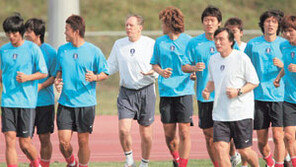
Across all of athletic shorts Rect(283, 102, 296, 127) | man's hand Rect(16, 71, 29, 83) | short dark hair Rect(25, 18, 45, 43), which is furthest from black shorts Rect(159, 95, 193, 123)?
man's hand Rect(16, 71, 29, 83)

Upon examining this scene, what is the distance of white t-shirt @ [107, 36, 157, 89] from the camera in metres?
10.7

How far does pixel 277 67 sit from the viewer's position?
10.1m

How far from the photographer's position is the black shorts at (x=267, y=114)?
10125mm

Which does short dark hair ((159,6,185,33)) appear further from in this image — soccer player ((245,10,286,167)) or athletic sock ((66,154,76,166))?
athletic sock ((66,154,76,166))

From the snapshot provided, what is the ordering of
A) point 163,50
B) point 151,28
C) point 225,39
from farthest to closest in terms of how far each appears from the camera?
1. point 151,28
2. point 163,50
3. point 225,39

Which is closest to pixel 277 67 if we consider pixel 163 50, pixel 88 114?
pixel 163 50

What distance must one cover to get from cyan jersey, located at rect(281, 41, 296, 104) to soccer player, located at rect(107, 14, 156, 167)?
1.97 meters

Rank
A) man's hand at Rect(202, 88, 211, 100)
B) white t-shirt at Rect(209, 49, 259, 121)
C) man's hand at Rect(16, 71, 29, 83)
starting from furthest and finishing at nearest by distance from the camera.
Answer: man's hand at Rect(16, 71, 29, 83)
man's hand at Rect(202, 88, 211, 100)
white t-shirt at Rect(209, 49, 259, 121)

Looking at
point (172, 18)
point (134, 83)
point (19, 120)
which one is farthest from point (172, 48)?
point (19, 120)

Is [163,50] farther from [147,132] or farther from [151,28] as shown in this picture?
[151,28]

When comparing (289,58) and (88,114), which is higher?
(289,58)

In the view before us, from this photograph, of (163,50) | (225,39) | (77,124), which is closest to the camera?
(225,39)

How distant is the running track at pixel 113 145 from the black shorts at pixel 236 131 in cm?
325

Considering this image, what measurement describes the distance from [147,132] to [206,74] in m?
1.46
